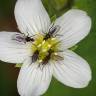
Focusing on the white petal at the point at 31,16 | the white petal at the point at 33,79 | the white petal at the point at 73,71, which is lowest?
the white petal at the point at 73,71

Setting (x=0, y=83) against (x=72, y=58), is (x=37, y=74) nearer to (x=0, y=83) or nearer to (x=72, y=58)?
(x=72, y=58)

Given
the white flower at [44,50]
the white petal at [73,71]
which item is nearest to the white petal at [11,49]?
the white flower at [44,50]

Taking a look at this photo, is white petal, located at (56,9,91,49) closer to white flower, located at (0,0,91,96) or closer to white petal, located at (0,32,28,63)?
white flower, located at (0,0,91,96)

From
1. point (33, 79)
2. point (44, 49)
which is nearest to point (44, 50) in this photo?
point (44, 49)

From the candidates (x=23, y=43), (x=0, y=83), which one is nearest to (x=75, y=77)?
(x=23, y=43)

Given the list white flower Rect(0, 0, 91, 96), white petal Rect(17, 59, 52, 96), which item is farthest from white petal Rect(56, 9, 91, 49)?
white petal Rect(17, 59, 52, 96)

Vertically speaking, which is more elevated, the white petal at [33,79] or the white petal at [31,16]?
the white petal at [31,16]

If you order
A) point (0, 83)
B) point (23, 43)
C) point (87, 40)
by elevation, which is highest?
point (23, 43)

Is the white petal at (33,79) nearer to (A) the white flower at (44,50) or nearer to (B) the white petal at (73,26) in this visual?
(A) the white flower at (44,50)
